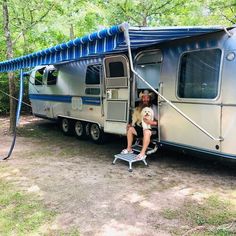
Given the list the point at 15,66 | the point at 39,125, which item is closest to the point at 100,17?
the point at 39,125

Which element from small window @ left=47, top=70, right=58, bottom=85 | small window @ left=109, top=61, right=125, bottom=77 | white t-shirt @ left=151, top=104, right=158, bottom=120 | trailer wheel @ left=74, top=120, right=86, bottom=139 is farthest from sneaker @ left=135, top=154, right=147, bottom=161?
small window @ left=47, top=70, right=58, bottom=85

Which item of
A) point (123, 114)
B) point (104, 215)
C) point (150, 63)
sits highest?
point (150, 63)

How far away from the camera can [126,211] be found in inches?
147

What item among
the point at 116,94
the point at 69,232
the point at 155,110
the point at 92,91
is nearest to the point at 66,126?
the point at 92,91

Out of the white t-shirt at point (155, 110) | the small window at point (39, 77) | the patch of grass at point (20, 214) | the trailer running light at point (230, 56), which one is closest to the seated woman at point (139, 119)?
the white t-shirt at point (155, 110)

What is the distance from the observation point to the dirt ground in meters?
3.46

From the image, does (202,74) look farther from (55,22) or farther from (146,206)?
(55,22)

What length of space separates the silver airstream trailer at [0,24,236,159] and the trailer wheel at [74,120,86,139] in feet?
0.87

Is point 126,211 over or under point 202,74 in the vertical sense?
under

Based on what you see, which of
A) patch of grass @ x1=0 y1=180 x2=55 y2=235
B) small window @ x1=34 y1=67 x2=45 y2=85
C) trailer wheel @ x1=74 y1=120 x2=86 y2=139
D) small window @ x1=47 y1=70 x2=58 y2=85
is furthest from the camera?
small window @ x1=34 y1=67 x2=45 y2=85

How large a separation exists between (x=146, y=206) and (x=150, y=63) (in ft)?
9.53

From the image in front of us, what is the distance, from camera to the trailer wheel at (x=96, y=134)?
7.33 metres

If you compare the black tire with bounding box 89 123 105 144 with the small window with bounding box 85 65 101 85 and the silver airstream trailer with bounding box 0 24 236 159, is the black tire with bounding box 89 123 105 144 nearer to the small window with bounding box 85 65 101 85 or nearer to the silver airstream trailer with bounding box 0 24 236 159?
the silver airstream trailer with bounding box 0 24 236 159

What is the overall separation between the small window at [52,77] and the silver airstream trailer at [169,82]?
1.07m
